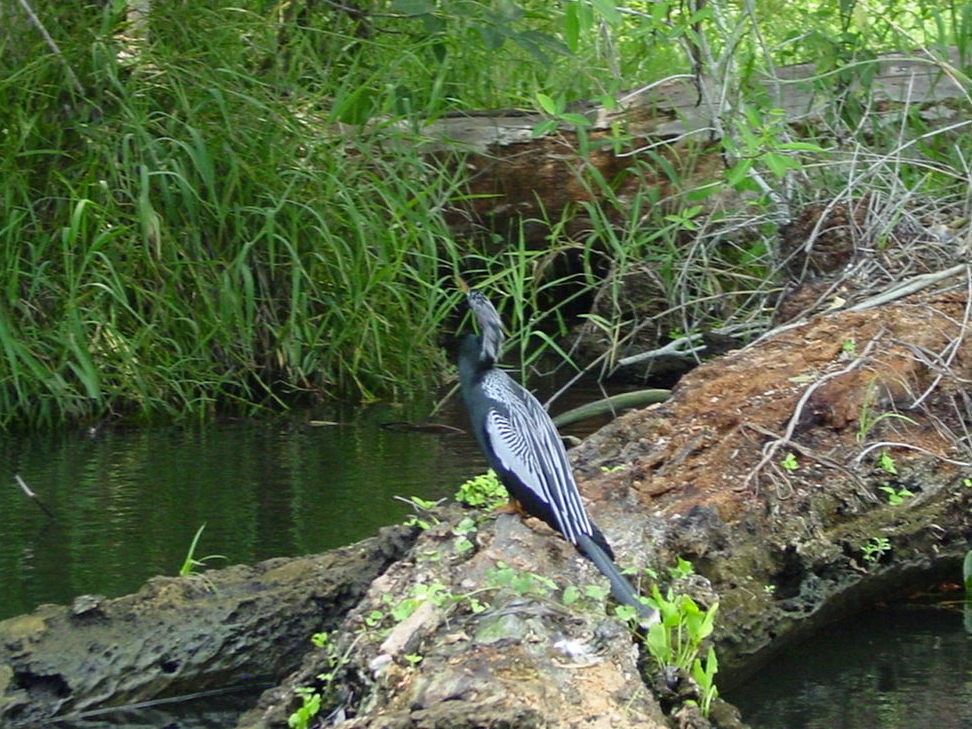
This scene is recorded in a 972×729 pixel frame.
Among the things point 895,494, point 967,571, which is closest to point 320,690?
point 895,494

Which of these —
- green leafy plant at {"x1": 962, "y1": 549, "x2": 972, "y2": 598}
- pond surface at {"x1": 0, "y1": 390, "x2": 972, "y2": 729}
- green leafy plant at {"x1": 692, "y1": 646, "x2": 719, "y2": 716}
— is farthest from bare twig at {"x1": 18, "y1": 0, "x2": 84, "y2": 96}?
green leafy plant at {"x1": 692, "y1": 646, "x2": 719, "y2": 716}

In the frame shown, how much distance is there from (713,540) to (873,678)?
0.57 meters

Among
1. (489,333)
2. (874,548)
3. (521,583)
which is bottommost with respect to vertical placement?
(874,548)

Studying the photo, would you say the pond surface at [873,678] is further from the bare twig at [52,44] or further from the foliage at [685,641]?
the bare twig at [52,44]

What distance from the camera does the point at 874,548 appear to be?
11.4ft

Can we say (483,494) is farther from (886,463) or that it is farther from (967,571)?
(967,571)

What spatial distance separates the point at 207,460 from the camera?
5.26 metres

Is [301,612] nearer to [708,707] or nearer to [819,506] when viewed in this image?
[708,707]

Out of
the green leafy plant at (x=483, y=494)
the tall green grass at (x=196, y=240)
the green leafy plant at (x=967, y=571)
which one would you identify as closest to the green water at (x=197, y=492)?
the tall green grass at (x=196, y=240)

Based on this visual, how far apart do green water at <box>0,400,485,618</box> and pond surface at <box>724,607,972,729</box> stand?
4.43 feet

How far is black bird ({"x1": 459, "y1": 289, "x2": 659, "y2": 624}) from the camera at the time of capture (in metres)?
2.80

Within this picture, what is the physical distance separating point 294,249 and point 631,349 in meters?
1.50

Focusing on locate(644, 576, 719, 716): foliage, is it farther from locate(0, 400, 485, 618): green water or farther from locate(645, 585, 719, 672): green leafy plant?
locate(0, 400, 485, 618): green water

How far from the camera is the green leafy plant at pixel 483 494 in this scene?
10.7ft
